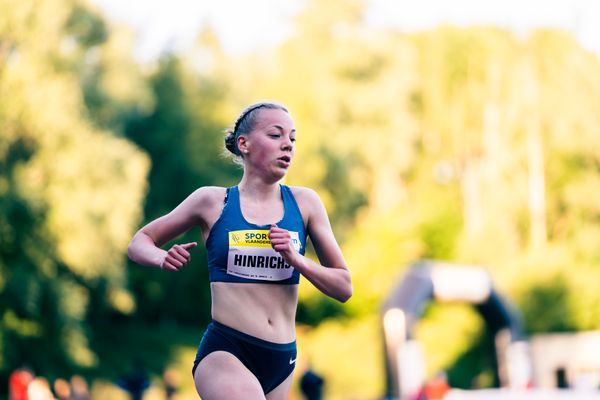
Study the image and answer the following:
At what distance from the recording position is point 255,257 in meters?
4.86

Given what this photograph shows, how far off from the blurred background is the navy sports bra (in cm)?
2274

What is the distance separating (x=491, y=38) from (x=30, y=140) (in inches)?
1002

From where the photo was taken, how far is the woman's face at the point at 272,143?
496cm

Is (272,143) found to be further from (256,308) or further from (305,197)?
(256,308)

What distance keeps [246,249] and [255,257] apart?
0.17 ft

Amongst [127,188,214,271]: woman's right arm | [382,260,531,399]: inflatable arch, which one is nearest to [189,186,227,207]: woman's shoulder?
[127,188,214,271]: woman's right arm

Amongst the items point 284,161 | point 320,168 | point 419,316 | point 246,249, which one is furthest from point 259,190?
point 320,168

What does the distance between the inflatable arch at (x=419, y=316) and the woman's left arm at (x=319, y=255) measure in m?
19.1

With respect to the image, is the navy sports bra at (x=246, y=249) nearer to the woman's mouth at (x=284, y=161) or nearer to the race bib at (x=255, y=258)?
the race bib at (x=255, y=258)

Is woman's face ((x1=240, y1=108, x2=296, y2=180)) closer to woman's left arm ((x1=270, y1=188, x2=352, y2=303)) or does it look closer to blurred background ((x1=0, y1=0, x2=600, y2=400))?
woman's left arm ((x1=270, y1=188, x2=352, y2=303))

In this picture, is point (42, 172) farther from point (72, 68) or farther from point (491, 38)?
point (491, 38)

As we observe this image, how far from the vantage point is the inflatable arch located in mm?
24344

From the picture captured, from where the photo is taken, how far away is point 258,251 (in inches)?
192

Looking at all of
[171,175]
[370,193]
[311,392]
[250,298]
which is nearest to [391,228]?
[370,193]
